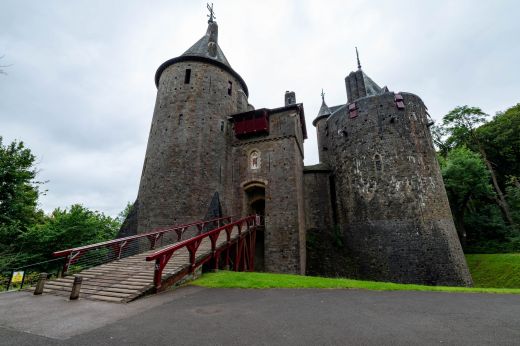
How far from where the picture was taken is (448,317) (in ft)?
13.8

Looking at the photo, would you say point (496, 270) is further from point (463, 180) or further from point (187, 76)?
point (187, 76)

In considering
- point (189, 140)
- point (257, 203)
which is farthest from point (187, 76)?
point (257, 203)

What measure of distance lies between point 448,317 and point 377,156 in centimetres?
1332

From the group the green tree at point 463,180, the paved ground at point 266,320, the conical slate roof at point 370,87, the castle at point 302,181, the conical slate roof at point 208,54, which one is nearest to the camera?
the paved ground at point 266,320

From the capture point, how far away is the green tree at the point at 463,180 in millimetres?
19094

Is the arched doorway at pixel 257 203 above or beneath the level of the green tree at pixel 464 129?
beneath

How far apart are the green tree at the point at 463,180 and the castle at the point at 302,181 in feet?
18.9

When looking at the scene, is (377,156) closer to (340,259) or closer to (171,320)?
(340,259)

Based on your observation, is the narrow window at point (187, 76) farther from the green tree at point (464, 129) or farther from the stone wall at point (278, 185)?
the green tree at point (464, 129)

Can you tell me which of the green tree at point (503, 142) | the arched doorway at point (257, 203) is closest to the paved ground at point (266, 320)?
the arched doorway at point (257, 203)

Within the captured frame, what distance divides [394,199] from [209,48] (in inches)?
682

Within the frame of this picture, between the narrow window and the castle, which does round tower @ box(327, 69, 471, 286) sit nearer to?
the castle

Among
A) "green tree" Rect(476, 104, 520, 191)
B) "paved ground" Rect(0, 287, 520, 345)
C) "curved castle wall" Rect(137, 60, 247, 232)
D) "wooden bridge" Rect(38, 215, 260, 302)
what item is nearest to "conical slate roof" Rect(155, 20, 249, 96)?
"curved castle wall" Rect(137, 60, 247, 232)

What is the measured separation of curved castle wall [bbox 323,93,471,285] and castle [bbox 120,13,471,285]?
0.20 feet
